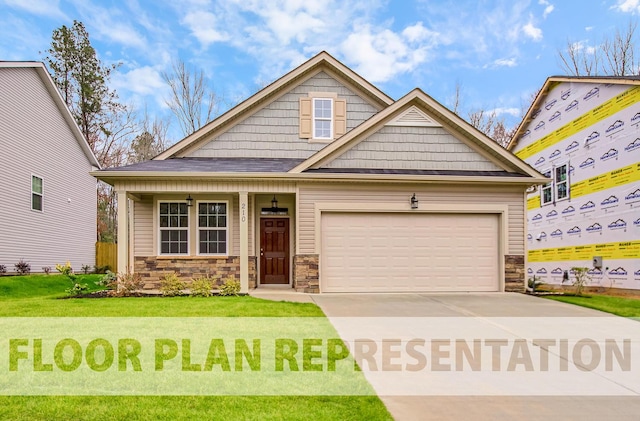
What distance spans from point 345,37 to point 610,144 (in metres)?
14.0

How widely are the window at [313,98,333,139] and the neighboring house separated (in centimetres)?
994

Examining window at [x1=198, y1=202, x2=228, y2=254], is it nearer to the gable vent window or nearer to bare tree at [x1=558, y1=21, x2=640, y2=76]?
the gable vent window

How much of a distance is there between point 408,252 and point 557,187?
7.93 meters

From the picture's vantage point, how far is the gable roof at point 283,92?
1248 centimetres

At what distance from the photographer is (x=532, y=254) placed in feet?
56.0

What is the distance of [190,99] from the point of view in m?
24.7

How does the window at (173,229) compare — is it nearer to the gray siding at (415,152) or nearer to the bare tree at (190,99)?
the gray siding at (415,152)

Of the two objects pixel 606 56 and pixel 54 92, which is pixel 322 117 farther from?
pixel 606 56

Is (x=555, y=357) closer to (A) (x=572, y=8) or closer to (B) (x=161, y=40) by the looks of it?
(A) (x=572, y=8)

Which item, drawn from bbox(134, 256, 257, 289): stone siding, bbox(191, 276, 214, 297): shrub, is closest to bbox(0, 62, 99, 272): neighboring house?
bbox(134, 256, 257, 289): stone siding

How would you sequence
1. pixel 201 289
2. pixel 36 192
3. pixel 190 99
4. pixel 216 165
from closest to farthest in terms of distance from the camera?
pixel 201 289 → pixel 216 165 → pixel 36 192 → pixel 190 99

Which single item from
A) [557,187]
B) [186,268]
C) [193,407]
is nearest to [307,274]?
[186,268]

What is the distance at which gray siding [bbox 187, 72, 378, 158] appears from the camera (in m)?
12.7

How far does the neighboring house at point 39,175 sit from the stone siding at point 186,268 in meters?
5.89
